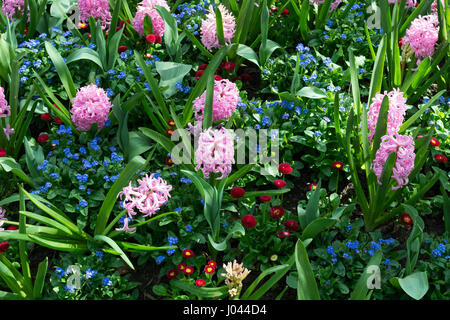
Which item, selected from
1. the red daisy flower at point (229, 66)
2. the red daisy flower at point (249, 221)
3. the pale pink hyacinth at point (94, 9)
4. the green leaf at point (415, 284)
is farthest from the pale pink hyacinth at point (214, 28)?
the green leaf at point (415, 284)

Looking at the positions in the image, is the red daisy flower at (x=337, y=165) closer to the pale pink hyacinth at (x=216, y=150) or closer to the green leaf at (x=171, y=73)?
the pale pink hyacinth at (x=216, y=150)

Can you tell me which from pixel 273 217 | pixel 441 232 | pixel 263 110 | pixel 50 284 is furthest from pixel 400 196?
pixel 50 284

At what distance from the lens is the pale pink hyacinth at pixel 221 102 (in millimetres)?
2832

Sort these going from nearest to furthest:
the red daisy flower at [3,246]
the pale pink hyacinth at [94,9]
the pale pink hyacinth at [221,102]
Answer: the red daisy flower at [3,246]
the pale pink hyacinth at [221,102]
the pale pink hyacinth at [94,9]

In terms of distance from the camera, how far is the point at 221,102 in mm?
2832

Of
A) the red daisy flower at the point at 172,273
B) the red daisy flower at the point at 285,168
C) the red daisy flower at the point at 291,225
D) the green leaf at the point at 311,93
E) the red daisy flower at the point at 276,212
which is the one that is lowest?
the red daisy flower at the point at 172,273

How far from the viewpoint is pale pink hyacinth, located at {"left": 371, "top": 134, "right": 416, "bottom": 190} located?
243cm

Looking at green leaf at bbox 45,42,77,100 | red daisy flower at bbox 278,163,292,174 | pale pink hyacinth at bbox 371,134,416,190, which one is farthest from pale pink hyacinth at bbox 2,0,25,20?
pale pink hyacinth at bbox 371,134,416,190

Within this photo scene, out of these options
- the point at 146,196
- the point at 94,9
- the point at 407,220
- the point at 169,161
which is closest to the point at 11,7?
the point at 94,9

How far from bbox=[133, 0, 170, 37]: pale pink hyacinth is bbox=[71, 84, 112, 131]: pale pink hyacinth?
711 mm

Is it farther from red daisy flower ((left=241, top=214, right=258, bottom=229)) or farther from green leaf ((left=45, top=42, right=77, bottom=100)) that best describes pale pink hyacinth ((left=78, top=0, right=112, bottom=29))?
red daisy flower ((left=241, top=214, right=258, bottom=229))

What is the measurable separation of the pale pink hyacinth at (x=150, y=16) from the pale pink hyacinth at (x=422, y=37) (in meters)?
1.48

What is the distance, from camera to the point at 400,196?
2.78m

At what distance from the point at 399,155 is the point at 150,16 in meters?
1.80
